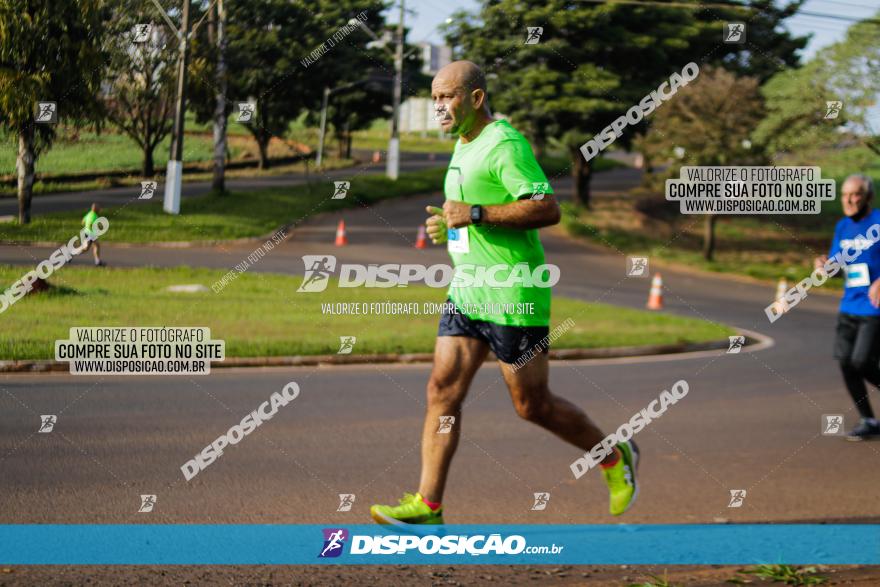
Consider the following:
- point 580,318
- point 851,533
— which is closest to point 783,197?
point 851,533

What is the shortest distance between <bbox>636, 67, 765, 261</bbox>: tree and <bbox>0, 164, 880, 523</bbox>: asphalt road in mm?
18270

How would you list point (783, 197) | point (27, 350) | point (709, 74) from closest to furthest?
point (27, 350) → point (783, 197) → point (709, 74)

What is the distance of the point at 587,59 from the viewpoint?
21.3 m

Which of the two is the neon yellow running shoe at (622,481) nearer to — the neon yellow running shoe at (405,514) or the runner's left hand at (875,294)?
the neon yellow running shoe at (405,514)

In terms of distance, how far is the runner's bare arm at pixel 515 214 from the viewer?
4375 millimetres

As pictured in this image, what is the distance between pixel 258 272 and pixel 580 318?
502 centimetres

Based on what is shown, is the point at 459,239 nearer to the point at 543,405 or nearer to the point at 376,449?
the point at 543,405

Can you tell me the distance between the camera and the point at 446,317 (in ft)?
15.5

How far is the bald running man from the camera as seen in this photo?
4.44 meters

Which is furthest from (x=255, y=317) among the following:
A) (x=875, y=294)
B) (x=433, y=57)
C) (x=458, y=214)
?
(x=458, y=214)

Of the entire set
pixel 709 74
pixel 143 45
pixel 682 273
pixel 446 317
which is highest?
pixel 709 74

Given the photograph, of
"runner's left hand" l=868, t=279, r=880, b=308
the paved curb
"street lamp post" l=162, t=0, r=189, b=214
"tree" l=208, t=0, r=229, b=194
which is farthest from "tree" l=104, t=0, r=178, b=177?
"runner's left hand" l=868, t=279, r=880, b=308

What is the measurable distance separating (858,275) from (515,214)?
4.50m

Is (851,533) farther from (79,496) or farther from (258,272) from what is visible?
(258,272)
